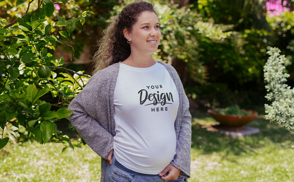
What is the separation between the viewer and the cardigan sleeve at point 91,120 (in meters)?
1.67

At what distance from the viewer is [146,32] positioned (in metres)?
1.70

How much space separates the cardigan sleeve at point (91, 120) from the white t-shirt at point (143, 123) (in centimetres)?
A: 7

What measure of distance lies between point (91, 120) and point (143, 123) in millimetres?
354

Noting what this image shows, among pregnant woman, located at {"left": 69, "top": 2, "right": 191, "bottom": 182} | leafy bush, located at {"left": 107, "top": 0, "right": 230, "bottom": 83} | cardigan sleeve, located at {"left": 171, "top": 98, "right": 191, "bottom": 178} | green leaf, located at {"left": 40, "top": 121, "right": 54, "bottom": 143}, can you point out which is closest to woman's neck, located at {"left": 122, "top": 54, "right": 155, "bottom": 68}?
pregnant woman, located at {"left": 69, "top": 2, "right": 191, "bottom": 182}

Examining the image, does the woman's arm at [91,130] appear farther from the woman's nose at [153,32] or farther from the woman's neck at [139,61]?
the woman's nose at [153,32]

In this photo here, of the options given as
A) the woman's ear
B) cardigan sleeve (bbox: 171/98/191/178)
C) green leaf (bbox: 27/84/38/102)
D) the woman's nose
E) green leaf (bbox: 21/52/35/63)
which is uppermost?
the woman's nose

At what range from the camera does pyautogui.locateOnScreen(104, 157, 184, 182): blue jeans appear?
1.61m

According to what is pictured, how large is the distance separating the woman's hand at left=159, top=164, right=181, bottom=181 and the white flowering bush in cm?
123

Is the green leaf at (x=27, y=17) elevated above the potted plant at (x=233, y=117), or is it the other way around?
the green leaf at (x=27, y=17)

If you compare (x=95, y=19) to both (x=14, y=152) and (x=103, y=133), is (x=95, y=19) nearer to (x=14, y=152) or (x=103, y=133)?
(x=14, y=152)

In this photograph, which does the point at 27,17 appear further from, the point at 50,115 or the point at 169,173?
the point at 169,173

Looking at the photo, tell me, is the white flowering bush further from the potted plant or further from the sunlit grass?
the potted plant

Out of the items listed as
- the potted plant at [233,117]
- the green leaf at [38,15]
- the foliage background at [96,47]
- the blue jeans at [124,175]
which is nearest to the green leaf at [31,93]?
the foliage background at [96,47]

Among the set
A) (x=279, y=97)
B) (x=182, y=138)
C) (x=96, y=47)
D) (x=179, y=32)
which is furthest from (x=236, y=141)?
(x=182, y=138)
